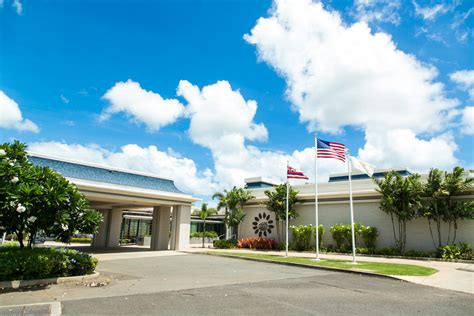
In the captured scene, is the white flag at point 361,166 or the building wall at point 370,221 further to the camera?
the building wall at point 370,221

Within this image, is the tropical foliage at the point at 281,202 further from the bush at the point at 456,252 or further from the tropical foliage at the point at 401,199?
the bush at the point at 456,252

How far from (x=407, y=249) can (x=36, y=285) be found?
2075 cm

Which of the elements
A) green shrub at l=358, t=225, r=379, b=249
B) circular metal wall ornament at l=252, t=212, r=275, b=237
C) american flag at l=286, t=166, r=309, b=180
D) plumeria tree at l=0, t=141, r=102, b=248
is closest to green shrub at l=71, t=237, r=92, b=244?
circular metal wall ornament at l=252, t=212, r=275, b=237

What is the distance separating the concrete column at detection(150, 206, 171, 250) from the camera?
93.1ft

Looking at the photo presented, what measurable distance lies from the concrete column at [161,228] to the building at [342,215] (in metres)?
7.08

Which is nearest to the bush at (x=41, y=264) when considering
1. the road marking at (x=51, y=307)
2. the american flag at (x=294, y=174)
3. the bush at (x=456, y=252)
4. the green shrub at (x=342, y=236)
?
the road marking at (x=51, y=307)

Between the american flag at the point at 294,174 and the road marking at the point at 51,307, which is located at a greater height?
the american flag at the point at 294,174

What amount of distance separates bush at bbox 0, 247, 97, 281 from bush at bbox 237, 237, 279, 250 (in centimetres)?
1834

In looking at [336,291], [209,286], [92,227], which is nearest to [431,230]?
[336,291]

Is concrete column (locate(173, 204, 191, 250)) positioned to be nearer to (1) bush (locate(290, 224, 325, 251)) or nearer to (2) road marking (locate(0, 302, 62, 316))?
(1) bush (locate(290, 224, 325, 251))

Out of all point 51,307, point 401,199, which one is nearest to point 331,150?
point 401,199

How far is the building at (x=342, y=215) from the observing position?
21672 millimetres

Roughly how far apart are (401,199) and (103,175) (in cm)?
1921

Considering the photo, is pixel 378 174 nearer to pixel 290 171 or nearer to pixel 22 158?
pixel 290 171
